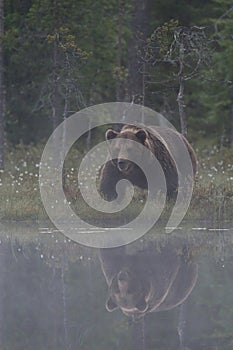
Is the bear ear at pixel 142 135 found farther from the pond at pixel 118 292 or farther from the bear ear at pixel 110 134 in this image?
the pond at pixel 118 292

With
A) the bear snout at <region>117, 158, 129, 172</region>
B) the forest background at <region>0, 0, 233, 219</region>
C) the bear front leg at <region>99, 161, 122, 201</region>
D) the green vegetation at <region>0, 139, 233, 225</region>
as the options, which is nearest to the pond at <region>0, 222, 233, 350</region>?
the green vegetation at <region>0, 139, 233, 225</region>

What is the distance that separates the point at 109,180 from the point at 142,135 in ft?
2.83

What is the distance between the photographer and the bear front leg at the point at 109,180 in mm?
14461

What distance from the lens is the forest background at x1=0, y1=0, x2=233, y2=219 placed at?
19.0 meters

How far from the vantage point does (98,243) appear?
11922 millimetres

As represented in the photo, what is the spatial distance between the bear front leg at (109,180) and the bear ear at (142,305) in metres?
5.79

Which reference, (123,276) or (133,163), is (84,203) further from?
(123,276)

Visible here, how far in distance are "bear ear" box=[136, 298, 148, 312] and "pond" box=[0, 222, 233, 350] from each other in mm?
18

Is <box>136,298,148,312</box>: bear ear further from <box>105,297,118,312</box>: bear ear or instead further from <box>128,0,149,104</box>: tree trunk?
<box>128,0,149,104</box>: tree trunk

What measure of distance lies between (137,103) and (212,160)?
2.04 meters

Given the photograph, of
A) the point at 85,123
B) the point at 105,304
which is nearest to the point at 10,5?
the point at 85,123

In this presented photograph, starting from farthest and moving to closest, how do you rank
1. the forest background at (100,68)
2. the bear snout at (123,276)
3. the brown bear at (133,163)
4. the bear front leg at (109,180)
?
the forest background at (100,68) < the bear front leg at (109,180) < the brown bear at (133,163) < the bear snout at (123,276)

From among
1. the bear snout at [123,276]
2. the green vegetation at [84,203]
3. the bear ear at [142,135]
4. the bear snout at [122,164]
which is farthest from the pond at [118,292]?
the bear ear at [142,135]

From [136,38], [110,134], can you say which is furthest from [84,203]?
[136,38]
